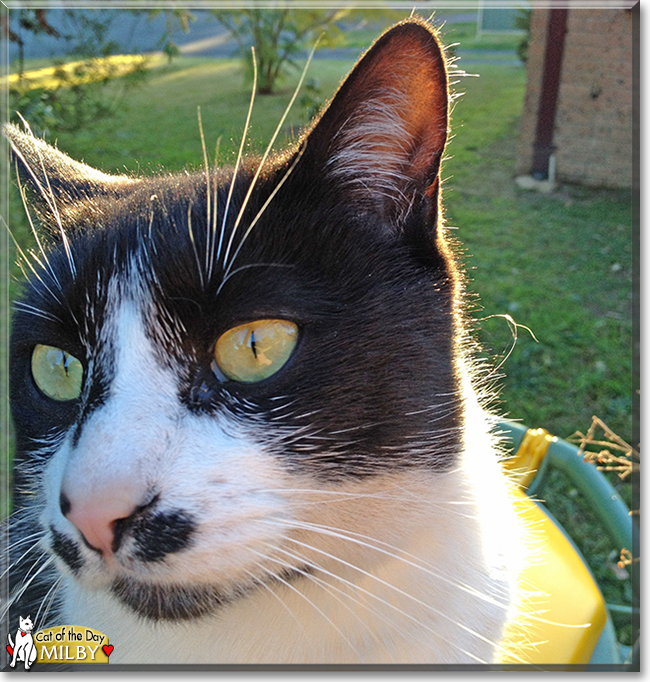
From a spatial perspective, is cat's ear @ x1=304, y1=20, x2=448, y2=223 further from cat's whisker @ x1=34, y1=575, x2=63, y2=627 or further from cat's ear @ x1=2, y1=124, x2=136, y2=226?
cat's whisker @ x1=34, y1=575, x2=63, y2=627

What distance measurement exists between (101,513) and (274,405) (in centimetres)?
21

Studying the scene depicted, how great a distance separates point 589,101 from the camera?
9.87ft

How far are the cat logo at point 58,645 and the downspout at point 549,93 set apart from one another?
10.3 feet

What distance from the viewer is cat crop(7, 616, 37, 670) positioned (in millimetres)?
916

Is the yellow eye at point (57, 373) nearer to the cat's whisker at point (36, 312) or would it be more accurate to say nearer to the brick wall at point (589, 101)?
the cat's whisker at point (36, 312)

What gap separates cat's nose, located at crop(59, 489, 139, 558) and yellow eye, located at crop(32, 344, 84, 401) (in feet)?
0.62

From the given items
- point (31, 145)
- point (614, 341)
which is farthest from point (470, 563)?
point (614, 341)

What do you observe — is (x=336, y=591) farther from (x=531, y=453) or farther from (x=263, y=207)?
(x=531, y=453)

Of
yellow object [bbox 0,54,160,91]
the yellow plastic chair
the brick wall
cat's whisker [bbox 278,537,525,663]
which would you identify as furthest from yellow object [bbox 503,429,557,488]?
the brick wall

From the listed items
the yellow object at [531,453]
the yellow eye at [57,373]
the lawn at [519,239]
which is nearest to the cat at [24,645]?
the yellow eye at [57,373]

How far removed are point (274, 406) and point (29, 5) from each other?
1.38 metres

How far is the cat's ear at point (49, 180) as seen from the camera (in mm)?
888

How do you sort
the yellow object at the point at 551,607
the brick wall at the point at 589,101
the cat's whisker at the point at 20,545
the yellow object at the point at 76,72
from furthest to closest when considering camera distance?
the brick wall at the point at 589,101 → the yellow object at the point at 76,72 → the yellow object at the point at 551,607 → the cat's whisker at the point at 20,545

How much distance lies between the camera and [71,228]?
87cm
